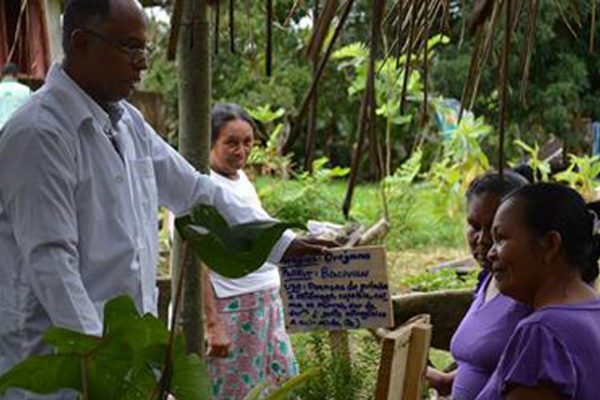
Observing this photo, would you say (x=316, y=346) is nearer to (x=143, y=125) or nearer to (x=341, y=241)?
(x=341, y=241)

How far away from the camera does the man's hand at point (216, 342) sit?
3768 mm

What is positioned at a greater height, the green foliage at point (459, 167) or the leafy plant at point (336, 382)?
the leafy plant at point (336, 382)

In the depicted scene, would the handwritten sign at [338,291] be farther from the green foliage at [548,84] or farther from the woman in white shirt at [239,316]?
the green foliage at [548,84]

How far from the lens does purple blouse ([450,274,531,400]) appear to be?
2346 mm

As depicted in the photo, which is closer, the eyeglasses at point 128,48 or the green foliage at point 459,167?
the eyeglasses at point 128,48

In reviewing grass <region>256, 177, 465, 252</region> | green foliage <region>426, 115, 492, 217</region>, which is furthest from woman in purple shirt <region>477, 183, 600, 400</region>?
green foliage <region>426, 115, 492, 217</region>

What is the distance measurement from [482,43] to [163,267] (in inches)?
197

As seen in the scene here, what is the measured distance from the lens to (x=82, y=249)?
2205mm

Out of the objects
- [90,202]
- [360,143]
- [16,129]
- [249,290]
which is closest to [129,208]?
[90,202]

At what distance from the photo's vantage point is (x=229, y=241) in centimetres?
162

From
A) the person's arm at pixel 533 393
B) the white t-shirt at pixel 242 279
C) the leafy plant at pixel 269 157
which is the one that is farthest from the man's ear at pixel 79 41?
the leafy plant at pixel 269 157

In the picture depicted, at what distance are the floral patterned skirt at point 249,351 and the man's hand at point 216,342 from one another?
4cm

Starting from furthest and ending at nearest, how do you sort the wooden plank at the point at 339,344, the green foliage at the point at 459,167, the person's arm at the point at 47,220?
the green foliage at the point at 459,167 → the wooden plank at the point at 339,344 → the person's arm at the point at 47,220

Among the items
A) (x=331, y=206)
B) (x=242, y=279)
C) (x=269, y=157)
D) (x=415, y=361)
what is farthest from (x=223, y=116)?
(x=331, y=206)
